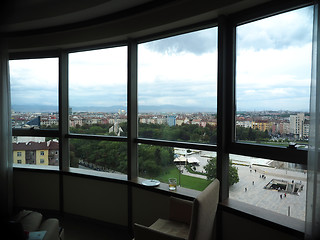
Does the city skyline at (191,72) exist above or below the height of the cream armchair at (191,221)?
above

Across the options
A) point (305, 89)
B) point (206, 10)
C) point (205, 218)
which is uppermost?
point (206, 10)

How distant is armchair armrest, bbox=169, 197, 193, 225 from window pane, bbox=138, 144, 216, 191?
39 centimetres

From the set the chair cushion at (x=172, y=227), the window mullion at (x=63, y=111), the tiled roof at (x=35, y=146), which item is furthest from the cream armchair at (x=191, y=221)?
the tiled roof at (x=35, y=146)

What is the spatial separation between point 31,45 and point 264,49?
10.5ft

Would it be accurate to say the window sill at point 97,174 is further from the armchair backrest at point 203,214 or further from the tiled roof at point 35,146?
the armchair backrest at point 203,214

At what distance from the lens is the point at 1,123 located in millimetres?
3158

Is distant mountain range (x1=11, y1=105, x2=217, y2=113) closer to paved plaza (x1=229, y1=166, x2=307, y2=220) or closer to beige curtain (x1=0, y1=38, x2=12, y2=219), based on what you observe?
beige curtain (x1=0, y1=38, x2=12, y2=219)

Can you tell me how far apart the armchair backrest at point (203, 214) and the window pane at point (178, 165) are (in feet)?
1.93

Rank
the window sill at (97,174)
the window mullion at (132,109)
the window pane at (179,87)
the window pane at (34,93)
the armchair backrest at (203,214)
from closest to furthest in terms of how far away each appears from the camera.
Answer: the armchair backrest at (203,214)
the window pane at (179,87)
the window mullion at (132,109)
the window sill at (97,174)
the window pane at (34,93)

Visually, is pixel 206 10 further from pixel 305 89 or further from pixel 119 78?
pixel 119 78

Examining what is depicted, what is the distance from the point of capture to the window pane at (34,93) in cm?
342

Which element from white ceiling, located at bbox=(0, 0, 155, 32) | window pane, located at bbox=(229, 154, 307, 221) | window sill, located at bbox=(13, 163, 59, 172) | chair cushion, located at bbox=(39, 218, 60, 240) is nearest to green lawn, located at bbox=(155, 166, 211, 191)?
window pane, located at bbox=(229, 154, 307, 221)

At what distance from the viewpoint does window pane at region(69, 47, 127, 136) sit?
3.02 meters

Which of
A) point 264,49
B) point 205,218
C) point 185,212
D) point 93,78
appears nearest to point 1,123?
point 93,78
